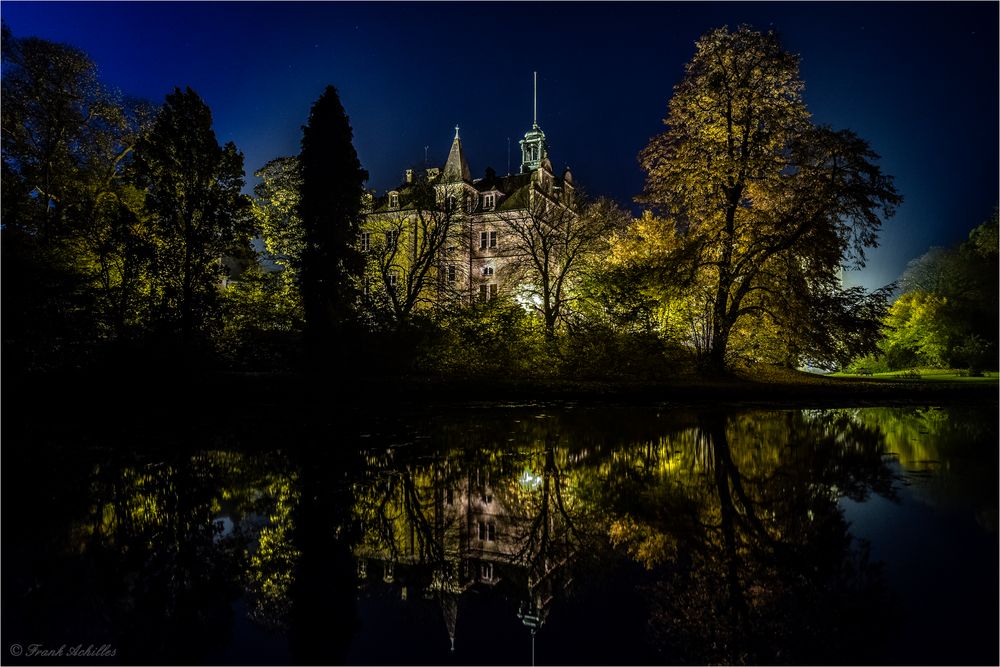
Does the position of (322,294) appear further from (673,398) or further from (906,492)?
(906,492)

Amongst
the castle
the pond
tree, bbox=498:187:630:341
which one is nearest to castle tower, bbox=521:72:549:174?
the castle

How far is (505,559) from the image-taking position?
3803mm

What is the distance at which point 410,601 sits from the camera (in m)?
3.18

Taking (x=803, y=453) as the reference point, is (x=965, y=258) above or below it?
above

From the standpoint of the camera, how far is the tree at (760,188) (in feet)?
66.9

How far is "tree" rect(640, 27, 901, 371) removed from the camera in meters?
20.4

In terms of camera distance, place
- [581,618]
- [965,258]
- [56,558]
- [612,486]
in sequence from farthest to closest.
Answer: [965,258]
[612,486]
[56,558]
[581,618]

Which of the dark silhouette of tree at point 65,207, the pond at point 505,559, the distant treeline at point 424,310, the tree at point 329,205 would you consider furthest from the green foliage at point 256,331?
the pond at point 505,559

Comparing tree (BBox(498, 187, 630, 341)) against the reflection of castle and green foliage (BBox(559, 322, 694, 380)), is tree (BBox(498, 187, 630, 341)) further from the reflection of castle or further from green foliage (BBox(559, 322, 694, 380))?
the reflection of castle

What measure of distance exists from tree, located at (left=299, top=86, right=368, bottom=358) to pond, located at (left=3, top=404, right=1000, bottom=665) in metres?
18.9

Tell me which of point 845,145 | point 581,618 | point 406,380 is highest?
point 845,145

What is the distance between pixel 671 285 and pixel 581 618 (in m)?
19.8

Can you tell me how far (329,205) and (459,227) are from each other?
14.2 m

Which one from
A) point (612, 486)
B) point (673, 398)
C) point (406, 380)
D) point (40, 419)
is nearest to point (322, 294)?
point (406, 380)
